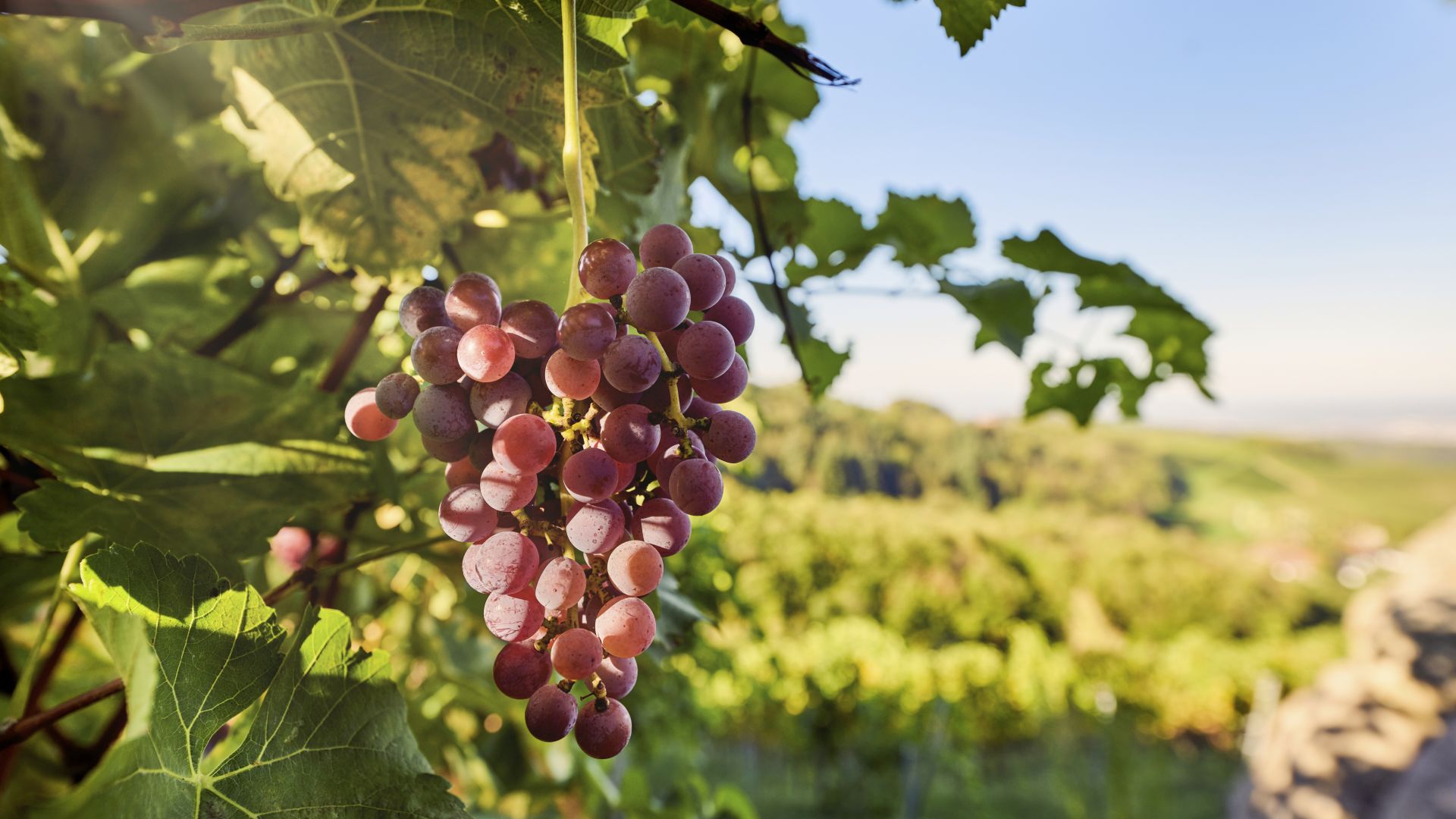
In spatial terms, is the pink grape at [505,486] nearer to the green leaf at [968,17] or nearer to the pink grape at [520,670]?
the pink grape at [520,670]

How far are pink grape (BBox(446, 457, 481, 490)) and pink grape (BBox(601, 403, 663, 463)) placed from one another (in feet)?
0.26

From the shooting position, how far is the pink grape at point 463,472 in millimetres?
364

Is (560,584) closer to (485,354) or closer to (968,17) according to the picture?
(485,354)

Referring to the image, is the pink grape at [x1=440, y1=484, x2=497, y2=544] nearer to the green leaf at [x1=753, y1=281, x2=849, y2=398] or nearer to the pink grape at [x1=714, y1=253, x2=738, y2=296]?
the pink grape at [x1=714, y1=253, x2=738, y2=296]

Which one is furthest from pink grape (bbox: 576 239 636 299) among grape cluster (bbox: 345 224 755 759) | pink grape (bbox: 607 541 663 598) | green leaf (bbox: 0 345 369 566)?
green leaf (bbox: 0 345 369 566)

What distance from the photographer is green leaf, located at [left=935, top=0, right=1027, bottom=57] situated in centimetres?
35

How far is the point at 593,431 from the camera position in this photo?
34 cm

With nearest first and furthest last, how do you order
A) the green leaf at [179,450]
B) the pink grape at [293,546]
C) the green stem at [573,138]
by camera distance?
the green stem at [573,138]
the green leaf at [179,450]
the pink grape at [293,546]


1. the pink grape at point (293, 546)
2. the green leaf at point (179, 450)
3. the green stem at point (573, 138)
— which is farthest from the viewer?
the pink grape at point (293, 546)

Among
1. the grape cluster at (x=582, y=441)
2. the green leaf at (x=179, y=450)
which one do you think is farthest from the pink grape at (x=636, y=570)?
the green leaf at (x=179, y=450)

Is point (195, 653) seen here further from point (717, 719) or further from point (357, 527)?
point (717, 719)

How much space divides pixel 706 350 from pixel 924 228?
1.60 feet

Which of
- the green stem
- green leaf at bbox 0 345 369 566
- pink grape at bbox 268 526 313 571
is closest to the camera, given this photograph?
the green stem

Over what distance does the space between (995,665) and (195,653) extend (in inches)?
350
